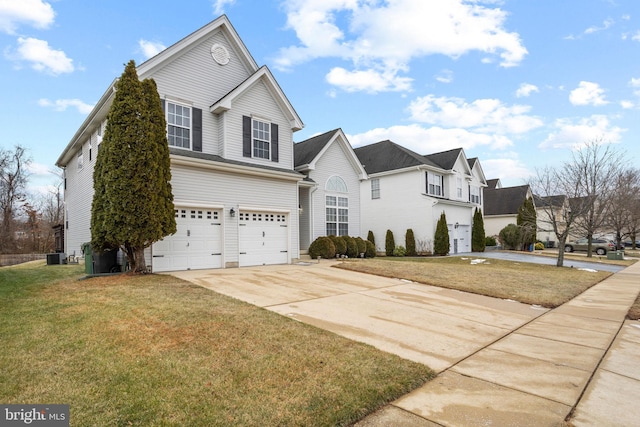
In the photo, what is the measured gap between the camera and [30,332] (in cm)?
479

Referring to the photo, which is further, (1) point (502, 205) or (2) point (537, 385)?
(1) point (502, 205)

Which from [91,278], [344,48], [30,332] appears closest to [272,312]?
[30,332]

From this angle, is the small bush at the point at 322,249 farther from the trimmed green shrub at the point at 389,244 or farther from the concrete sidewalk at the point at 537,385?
the concrete sidewalk at the point at 537,385

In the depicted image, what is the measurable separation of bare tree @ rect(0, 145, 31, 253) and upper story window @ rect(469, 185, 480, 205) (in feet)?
141

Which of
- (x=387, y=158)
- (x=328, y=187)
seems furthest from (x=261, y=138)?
(x=387, y=158)

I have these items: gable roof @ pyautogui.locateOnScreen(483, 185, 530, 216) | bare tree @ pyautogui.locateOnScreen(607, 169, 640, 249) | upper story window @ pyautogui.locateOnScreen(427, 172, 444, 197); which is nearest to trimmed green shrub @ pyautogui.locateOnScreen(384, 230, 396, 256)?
upper story window @ pyautogui.locateOnScreen(427, 172, 444, 197)

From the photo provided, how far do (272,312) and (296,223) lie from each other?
9156mm

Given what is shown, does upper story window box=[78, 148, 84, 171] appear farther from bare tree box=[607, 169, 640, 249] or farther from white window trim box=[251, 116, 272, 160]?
bare tree box=[607, 169, 640, 249]

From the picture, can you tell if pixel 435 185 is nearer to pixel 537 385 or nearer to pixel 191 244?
pixel 191 244

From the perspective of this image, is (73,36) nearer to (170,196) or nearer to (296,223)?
(170,196)

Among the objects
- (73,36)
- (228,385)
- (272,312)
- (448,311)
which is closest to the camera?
(228,385)

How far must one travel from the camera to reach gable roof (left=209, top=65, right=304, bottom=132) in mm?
13555

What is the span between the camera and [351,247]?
1820 centimetres

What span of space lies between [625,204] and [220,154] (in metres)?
34.1
